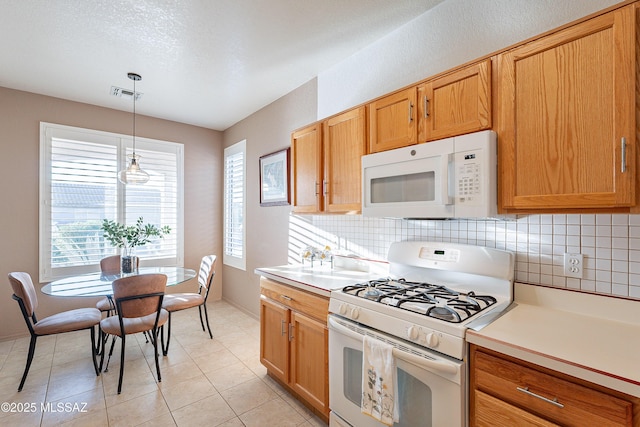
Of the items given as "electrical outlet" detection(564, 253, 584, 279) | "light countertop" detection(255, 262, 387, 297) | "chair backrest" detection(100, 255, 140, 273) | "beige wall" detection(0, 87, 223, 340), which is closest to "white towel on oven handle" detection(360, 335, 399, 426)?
"light countertop" detection(255, 262, 387, 297)

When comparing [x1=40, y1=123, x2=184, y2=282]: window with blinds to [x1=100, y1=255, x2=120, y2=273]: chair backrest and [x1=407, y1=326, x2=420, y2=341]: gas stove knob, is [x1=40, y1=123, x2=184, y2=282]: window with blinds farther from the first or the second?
[x1=407, y1=326, x2=420, y2=341]: gas stove knob

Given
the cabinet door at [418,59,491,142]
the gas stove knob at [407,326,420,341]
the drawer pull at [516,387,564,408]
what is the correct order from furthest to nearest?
the cabinet door at [418,59,491,142] → the gas stove knob at [407,326,420,341] → the drawer pull at [516,387,564,408]

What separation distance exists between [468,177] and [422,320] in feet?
2.29

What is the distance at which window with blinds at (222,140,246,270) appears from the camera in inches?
164

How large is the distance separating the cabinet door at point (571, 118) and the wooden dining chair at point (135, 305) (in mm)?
2473

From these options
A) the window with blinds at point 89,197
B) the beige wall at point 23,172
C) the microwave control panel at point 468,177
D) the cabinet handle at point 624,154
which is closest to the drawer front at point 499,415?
the microwave control panel at point 468,177

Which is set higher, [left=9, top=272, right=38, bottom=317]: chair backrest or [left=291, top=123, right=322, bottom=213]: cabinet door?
[left=291, top=123, right=322, bottom=213]: cabinet door

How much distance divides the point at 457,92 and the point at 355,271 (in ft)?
4.80

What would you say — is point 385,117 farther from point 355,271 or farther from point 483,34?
point 355,271

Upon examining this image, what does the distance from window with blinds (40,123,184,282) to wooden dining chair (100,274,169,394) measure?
1.52m

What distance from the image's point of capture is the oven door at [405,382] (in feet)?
3.94

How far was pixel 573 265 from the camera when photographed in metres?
1.41

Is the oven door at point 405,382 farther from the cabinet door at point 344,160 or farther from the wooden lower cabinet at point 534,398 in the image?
the cabinet door at point 344,160

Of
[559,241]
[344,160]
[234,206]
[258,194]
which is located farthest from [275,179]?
[559,241]
